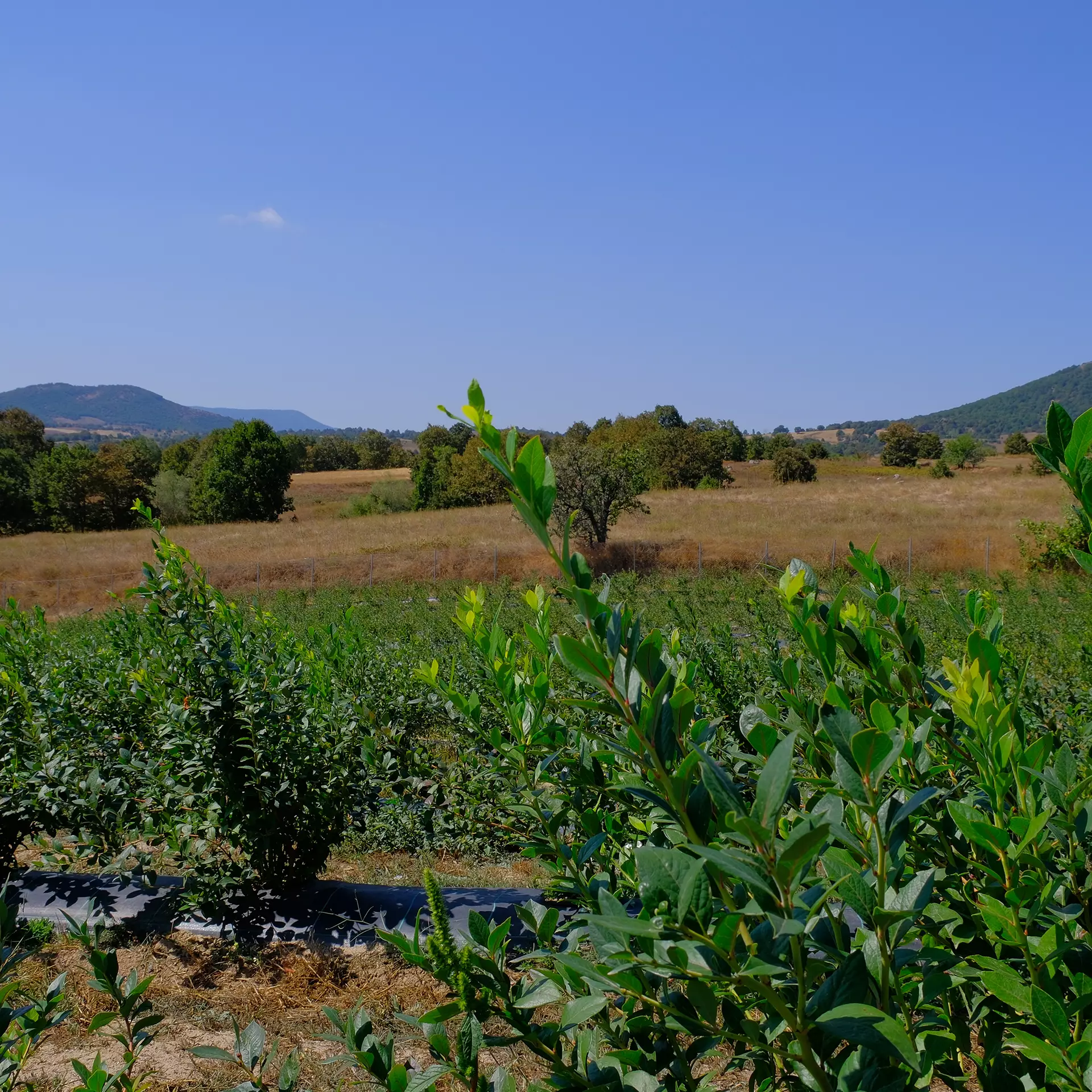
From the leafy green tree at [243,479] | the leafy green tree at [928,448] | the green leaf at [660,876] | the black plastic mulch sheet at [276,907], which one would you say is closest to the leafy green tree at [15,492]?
the leafy green tree at [243,479]

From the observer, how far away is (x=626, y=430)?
66.3 metres

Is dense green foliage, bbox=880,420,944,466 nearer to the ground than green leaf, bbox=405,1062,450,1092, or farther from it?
farther from it

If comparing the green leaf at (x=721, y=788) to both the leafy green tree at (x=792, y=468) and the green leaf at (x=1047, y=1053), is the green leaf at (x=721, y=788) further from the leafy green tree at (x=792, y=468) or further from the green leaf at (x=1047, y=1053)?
the leafy green tree at (x=792, y=468)

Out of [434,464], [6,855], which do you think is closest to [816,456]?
[434,464]

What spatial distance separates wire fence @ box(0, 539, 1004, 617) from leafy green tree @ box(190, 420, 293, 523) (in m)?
24.3

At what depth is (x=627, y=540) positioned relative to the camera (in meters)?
26.6

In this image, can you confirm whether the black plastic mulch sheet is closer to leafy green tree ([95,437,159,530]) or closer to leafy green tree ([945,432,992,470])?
leafy green tree ([95,437,159,530])

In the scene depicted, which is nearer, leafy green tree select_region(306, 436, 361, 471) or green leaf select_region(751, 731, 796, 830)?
green leaf select_region(751, 731, 796, 830)

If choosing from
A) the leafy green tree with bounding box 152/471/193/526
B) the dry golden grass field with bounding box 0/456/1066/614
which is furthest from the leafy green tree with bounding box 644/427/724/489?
the leafy green tree with bounding box 152/471/193/526

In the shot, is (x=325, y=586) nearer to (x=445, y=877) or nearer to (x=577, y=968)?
(x=445, y=877)

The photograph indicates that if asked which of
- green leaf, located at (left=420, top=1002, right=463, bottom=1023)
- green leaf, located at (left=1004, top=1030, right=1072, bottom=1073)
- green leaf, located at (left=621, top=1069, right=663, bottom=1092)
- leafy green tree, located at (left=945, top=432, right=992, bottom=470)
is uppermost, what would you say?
leafy green tree, located at (left=945, top=432, right=992, bottom=470)

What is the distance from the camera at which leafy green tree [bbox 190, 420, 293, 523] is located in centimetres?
5003

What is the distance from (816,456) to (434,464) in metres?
33.4

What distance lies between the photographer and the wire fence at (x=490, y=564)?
864 inches
